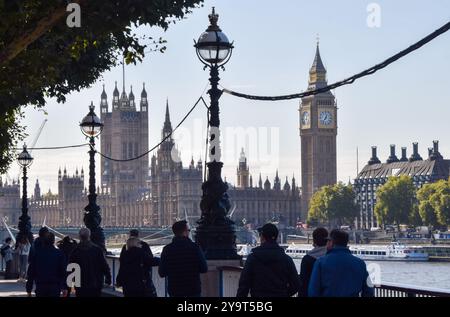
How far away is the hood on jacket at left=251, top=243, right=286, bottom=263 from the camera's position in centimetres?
1042

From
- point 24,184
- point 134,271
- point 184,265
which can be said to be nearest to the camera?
point 184,265

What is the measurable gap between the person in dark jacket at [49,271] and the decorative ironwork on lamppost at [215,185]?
6.00 feet

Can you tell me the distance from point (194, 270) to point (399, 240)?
386ft

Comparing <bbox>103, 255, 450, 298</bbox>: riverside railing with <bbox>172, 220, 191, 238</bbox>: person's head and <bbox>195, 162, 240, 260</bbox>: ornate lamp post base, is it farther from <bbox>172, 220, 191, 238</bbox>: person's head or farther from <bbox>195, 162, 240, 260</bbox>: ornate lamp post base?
<bbox>172, 220, 191, 238</bbox>: person's head

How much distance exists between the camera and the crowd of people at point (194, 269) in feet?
31.7

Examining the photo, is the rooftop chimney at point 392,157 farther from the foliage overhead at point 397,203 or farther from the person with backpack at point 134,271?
the person with backpack at point 134,271

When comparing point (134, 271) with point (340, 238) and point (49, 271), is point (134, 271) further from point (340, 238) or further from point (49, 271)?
point (340, 238)

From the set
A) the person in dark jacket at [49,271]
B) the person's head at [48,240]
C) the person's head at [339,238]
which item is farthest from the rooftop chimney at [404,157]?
the person's head at [339,238]

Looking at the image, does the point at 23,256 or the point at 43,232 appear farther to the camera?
the point at 23,256

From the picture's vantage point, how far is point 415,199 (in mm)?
153625

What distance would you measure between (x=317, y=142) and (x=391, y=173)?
14.0 metres

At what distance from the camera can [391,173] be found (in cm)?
18050

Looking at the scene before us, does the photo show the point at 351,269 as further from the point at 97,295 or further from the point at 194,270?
the point at 97,295

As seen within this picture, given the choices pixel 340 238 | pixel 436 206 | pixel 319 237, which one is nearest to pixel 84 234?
pixel 319 237
